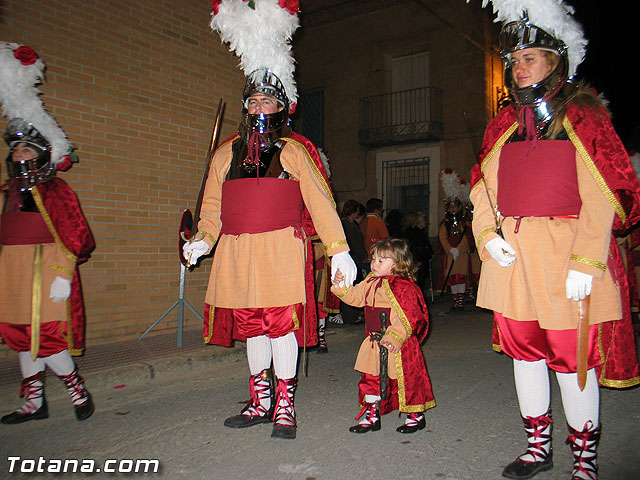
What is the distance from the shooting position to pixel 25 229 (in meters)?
3.58

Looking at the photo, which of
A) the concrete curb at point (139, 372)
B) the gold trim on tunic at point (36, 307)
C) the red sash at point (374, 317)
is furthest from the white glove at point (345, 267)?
the concrete curb at point (139, 372)

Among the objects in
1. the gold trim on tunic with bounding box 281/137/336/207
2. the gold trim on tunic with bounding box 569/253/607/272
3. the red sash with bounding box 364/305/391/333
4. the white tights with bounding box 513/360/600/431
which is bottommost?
Result: the white tights with bounding box 513/360/600/431

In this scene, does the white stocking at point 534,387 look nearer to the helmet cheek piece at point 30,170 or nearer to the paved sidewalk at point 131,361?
the helmet cheek piece at point 30,170

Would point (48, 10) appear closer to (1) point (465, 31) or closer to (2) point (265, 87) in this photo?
(2) point (265, 87)

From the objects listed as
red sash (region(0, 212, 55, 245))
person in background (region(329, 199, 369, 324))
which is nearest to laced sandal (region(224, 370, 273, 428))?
red sash (region(0, 212, 55, 245))

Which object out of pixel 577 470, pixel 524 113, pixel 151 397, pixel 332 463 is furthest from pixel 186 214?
pixel 577 470

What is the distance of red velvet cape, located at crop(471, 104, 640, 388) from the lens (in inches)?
94.7

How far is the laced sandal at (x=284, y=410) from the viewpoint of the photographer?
324 centimetres

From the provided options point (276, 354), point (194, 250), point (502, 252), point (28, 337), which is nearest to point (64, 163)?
point (28, 337)

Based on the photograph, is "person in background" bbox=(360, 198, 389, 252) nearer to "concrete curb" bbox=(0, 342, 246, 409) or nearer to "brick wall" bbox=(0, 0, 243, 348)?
"brick wall" bbox=(0, 0, 243, 348)

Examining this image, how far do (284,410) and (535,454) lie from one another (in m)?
1.46

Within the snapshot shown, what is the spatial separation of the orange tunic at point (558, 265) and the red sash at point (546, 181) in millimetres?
42

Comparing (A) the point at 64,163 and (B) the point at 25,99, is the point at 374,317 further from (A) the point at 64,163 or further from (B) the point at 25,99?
(B) the point at 25,99

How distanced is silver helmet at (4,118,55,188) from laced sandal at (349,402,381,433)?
2726mm
